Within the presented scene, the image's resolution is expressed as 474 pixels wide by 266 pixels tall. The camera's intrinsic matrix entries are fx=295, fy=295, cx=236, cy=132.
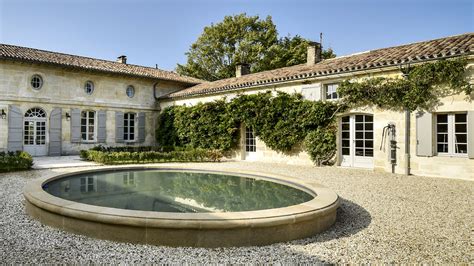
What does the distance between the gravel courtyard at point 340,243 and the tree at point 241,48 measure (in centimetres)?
2226

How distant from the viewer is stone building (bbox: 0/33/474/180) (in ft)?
31.1

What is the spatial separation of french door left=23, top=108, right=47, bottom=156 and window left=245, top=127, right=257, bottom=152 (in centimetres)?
1048

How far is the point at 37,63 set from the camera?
48.0 ft

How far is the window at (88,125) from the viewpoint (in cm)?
1680

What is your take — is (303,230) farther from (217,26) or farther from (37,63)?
(217,26)

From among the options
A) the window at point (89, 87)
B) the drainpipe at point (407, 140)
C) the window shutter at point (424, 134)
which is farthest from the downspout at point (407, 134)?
the window at point (89, 87)

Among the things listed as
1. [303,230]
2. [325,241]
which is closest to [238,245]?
[303,230]

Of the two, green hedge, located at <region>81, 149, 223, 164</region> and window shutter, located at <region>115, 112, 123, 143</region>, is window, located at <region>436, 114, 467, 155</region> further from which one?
window shutter, located at <region>115, 112, 123, 143</region>

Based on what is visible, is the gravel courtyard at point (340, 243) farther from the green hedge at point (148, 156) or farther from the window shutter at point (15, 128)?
the window shutter at point (15, 128)

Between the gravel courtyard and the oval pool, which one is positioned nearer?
the gravel courtyard

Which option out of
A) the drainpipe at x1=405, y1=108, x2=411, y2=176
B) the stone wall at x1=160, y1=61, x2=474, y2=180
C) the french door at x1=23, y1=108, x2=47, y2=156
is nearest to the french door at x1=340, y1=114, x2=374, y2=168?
the stone wall at x1=160, y1=61, x2=474, y2=180

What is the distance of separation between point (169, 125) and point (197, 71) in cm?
1267

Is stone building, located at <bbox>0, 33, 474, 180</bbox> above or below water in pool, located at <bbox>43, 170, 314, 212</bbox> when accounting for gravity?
above

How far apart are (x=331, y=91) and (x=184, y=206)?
357 inches
